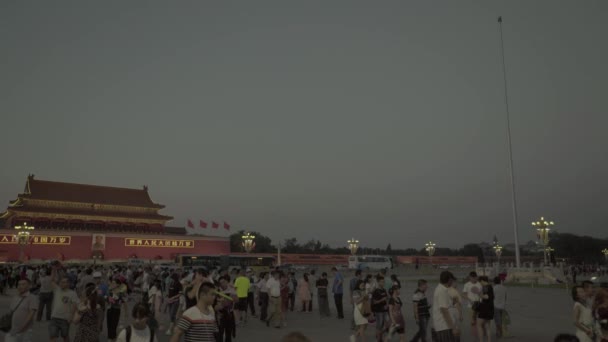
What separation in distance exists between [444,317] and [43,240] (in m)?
52.7

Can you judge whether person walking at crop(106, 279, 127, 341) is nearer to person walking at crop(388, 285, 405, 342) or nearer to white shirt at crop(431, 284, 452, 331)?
person walking at crop(388, 285, 405, 342)

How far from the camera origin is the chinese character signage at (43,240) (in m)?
48.1

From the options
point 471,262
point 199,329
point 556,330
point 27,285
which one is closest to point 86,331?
point 27,285

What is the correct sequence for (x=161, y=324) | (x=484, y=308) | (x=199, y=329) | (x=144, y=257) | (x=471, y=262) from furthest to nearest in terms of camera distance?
(x=471, y=262) → (x=144, y=257) → (x=161, y=324) → (x=484, y=308) → (x=199, y=329)

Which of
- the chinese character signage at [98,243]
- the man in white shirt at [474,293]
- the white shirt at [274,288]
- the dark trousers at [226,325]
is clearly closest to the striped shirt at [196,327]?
the dark trousers at [226,325]

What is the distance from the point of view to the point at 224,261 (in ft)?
174

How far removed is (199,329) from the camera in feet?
15.7

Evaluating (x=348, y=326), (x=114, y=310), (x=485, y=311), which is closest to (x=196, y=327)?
(x=114, y=310)

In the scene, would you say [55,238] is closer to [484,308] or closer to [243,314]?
[243,314]

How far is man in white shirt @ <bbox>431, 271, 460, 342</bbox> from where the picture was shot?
7121mm

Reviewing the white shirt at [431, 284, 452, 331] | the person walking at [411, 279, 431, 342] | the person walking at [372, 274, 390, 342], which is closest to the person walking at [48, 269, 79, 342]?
the person walking at [372, 274, 390, 342]

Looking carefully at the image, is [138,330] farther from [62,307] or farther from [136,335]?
[62,307]

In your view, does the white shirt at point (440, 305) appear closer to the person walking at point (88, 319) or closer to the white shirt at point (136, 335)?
the white shirt at point (136, 335)

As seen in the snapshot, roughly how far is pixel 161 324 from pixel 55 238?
4322 cm
